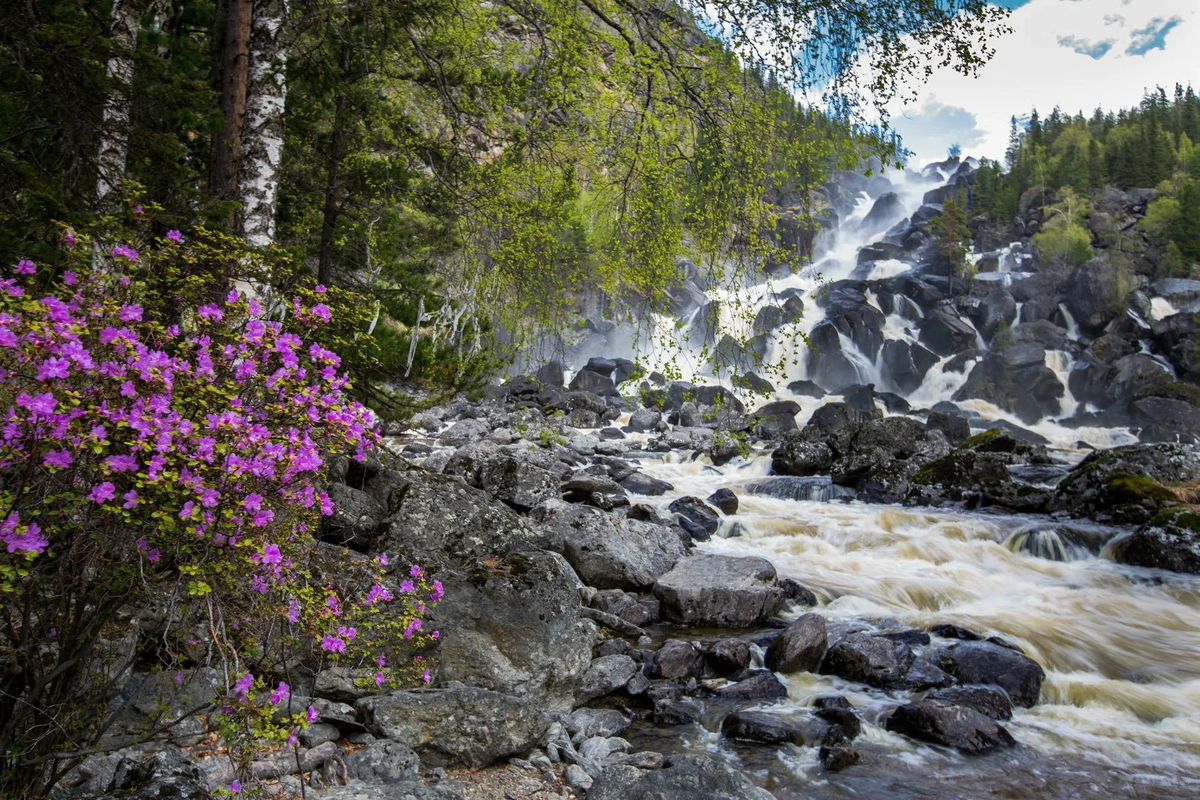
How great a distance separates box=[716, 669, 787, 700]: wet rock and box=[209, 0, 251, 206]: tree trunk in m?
6.02

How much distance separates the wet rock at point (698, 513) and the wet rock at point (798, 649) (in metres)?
5.20

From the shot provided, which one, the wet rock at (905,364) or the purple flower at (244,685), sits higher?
the wet rock at (905,364)

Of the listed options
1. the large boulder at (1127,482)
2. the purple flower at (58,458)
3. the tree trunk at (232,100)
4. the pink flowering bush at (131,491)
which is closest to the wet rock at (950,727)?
the pink flowering bush at (131,491)

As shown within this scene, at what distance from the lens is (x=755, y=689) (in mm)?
6555

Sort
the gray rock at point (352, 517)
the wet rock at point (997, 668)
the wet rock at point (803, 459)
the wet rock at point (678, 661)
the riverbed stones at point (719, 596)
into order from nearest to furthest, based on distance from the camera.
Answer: the gray rock at point (352, 517), the wet rock at point (997, 668), the wet rock at point (678, 661), the riverbed stones at point (719, 596), the wet rock at point (803, 459)

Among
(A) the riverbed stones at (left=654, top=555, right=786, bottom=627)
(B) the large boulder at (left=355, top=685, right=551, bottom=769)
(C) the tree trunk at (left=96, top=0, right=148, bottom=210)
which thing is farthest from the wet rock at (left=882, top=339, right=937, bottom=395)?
(C) the tree trunk at (left=96, top=0, right=148, bottom=210)

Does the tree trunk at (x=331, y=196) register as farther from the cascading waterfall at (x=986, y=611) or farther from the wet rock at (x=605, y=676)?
the wet rock at (x=605, y=676)

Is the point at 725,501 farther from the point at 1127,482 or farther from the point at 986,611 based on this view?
the point at 1127,482

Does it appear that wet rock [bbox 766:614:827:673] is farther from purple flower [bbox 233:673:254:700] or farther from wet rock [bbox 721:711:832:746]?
purple flower [bbox 233:673:254:700]

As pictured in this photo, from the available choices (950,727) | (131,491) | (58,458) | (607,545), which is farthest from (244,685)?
(607,545)

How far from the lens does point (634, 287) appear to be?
21.4 feet

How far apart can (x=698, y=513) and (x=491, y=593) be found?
7.91 meters

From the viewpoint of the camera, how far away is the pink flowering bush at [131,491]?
8.20 ft

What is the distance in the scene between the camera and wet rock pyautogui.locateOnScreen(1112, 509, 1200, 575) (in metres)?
10.7
